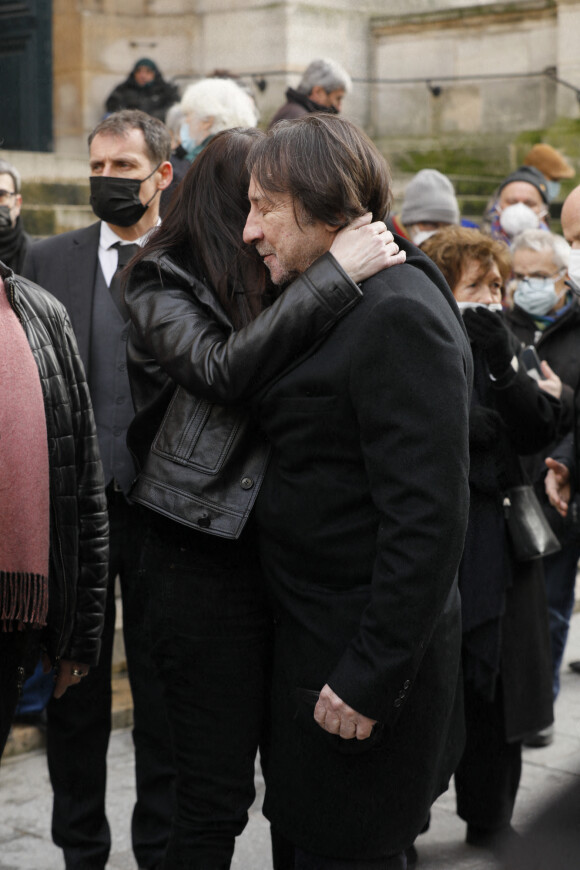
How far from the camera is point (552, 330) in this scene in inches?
211

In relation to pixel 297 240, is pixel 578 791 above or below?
below

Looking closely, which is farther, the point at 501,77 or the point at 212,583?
the point at 501,77

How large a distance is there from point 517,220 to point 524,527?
3.66 metres

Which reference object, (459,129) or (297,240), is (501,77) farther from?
(297,240)

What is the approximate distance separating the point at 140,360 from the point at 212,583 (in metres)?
0.53

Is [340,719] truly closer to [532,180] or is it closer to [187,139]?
[187,139]

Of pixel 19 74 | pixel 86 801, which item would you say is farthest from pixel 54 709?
pixel 19 74

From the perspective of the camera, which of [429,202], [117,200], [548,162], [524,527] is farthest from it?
[548,162]

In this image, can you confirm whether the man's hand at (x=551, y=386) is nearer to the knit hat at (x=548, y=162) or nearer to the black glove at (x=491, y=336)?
the black glove at (x=491, y=336)

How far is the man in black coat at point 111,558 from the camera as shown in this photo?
149 inches

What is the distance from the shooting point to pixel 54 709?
3.84m

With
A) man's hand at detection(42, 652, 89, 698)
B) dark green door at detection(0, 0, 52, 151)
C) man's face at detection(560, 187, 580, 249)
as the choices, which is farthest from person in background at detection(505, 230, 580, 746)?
dark green door at detection(0, 0, 52, 151)

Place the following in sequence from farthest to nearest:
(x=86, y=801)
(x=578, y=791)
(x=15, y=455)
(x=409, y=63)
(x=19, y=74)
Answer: (x=409, y=63) → (x=19, y=74) → (x=86, y=801) → (x=15, y=455) → (x=578, y=791)

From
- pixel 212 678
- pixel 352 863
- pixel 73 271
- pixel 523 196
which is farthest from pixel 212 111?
pixel 352 863
